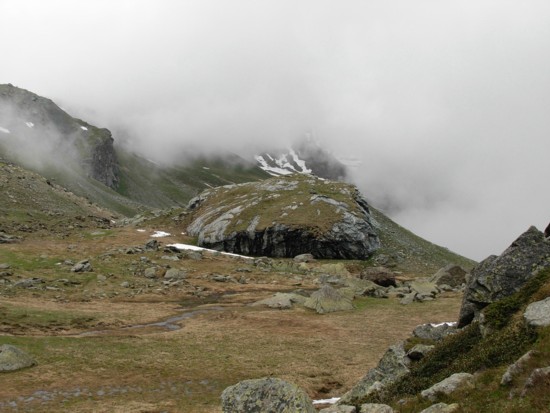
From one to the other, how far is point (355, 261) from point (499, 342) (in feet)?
329

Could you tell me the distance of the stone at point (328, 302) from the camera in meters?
62.5

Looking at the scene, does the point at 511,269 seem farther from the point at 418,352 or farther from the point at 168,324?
the point at 168,324

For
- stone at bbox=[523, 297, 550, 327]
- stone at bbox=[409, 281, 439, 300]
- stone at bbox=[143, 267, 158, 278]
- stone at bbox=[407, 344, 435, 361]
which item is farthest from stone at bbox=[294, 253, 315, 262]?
stone at bbox=[523, 297, 550, 327]

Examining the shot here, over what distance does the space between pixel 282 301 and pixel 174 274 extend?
92.6ft

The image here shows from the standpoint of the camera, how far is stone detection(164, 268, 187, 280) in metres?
83.5

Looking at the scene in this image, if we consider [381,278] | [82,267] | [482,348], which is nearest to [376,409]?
[482,348]

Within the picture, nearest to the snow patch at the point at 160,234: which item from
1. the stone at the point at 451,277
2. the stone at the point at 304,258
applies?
the stone at the point at 304,258

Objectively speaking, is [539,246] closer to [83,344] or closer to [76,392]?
[76,392]

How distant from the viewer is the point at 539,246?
24.0m

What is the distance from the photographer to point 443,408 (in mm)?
14062

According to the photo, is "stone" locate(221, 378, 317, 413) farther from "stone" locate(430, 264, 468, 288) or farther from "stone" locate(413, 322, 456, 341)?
"stone" locate(430, 264, 468, 288)

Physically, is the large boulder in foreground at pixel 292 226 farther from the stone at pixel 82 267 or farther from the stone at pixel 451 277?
the stone at pixel 82 267

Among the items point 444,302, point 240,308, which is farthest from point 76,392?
A: point 444,302

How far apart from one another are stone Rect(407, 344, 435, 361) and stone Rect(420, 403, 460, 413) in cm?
947
